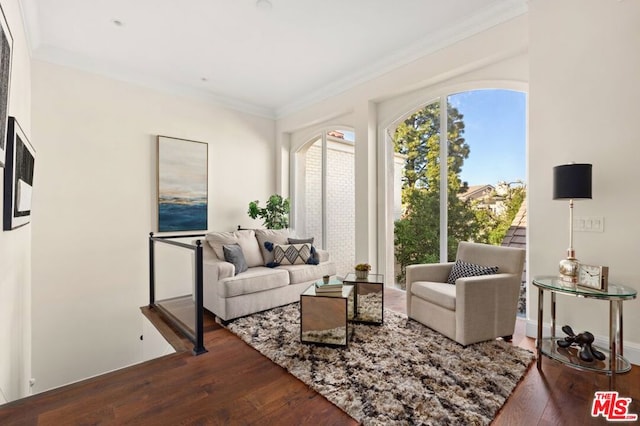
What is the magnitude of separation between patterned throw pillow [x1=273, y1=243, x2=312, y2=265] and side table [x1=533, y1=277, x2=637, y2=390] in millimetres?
2518

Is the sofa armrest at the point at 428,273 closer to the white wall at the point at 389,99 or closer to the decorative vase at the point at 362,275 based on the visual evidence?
the decorative vase at the point at 362,275

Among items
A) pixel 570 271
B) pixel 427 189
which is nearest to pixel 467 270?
pixel 570 271

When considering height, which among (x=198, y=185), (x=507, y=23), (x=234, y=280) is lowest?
(x=234, y=280)

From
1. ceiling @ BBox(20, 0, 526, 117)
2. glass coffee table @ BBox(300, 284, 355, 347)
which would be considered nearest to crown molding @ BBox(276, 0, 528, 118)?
ceiling @ BBox(20, 0, 526, 117)

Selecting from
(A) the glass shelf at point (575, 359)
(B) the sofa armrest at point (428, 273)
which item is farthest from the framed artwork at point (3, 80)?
(A) the glass shelf at point (575, 359)

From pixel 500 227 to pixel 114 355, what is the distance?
4990 millimetres

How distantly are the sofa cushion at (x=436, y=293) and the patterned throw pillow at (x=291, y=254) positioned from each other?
59.5 inches

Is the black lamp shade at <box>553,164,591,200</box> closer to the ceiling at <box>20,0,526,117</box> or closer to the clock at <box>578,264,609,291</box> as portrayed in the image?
the clock at <box>578,264,609,291</box>

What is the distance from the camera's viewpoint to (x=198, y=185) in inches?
187

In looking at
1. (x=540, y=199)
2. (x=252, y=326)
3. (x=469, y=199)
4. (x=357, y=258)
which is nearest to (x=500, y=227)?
(x=469, y=199)

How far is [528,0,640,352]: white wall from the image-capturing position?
7.45 ft

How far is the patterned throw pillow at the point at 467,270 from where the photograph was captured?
2.78m

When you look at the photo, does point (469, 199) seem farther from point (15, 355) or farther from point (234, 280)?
point (15, 355)

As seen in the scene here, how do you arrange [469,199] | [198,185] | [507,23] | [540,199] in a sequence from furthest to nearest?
[198,185]
[469,199]
[507,23]
[540,199]
